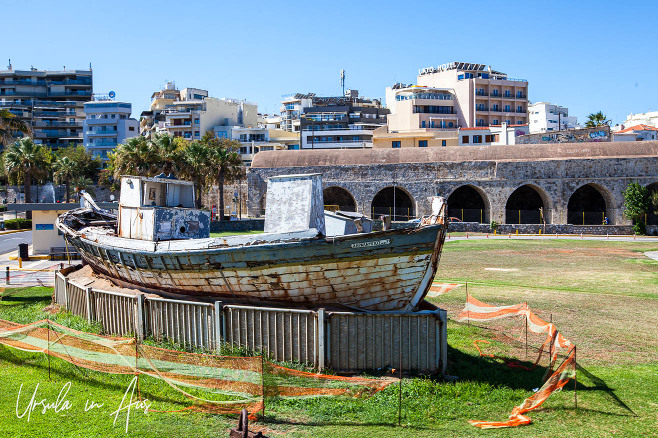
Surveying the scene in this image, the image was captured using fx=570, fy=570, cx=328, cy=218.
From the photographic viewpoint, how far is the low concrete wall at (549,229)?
4441cm

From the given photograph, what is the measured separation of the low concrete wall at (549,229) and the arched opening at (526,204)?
399cm

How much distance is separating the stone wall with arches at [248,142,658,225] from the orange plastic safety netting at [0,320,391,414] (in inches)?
1540

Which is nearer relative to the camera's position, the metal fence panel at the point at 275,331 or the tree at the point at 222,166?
the metal fence panel at the point at 275,331

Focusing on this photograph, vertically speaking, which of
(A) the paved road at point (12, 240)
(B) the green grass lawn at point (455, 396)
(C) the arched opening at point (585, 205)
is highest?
(C) the arched opening at point (585, 205)

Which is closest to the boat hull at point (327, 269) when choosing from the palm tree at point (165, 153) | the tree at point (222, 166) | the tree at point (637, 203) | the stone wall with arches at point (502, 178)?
the palm tree at point (165, 153)

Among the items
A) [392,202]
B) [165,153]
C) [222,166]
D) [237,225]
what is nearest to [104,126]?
[222,166]

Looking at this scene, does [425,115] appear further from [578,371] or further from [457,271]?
[578,371]

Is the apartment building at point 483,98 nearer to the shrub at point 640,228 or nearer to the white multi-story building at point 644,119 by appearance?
the white multi-story building at point 644,119

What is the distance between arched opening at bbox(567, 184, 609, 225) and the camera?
164 ft

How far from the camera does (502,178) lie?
154ft

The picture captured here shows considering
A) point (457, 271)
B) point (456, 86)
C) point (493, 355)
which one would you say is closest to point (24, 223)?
point (457, 271)

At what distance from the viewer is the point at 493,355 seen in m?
11.6

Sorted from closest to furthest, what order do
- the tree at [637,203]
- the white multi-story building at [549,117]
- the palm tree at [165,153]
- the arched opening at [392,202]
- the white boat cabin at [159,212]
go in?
1. the white boat cabin at [159,212]
2. the tree at [637,203]
3. the palm tree at [165,153]
4. the arched opening at [392,202]
5. the white multi-story building at [549,117]

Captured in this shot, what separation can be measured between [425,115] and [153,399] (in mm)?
73928
